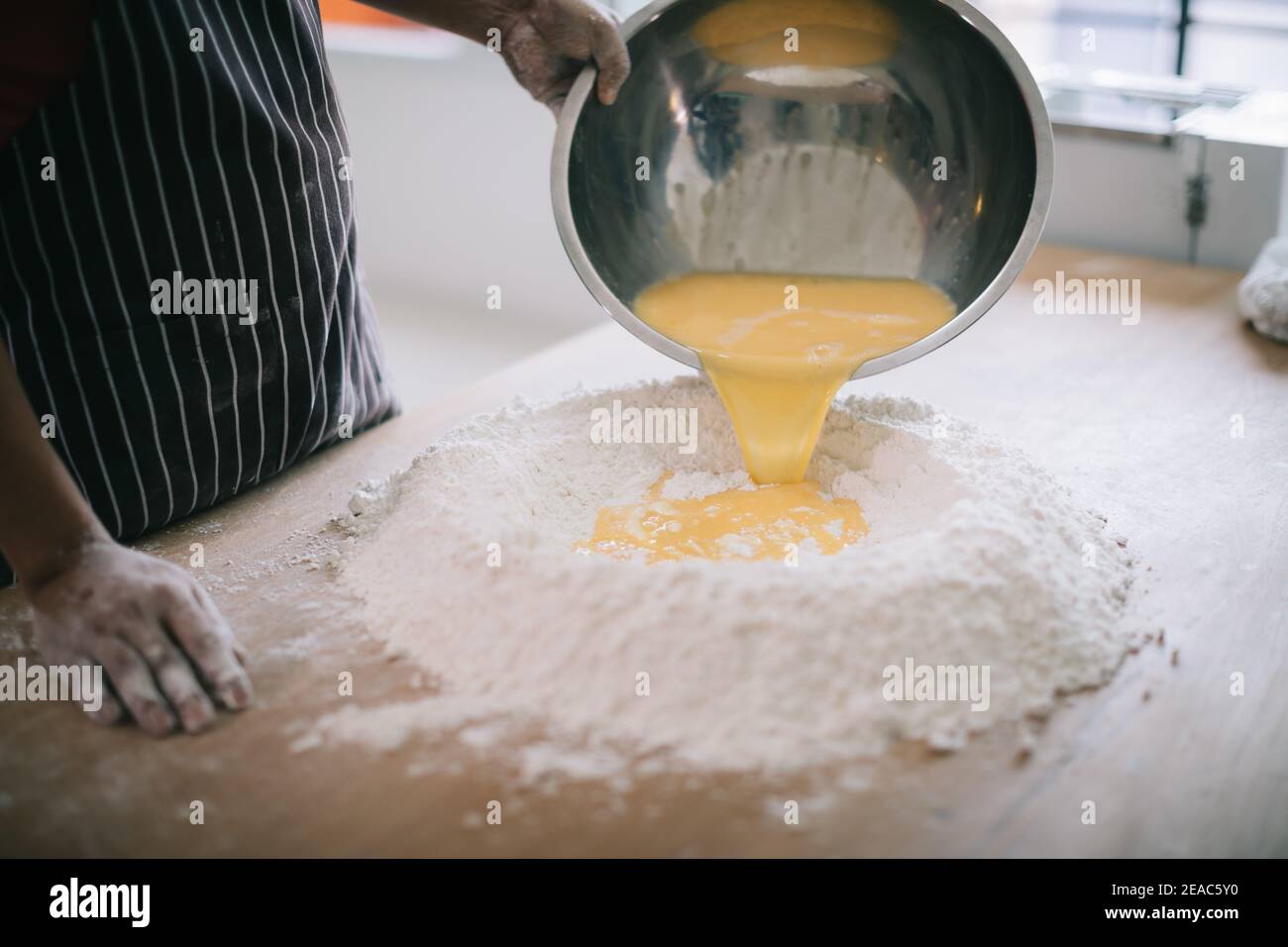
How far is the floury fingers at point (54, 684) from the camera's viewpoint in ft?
3.34

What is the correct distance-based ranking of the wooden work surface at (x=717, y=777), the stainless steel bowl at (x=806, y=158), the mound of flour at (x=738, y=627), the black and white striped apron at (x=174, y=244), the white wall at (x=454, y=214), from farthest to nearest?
the white wall at (x=454, y=214)
the stainless steel bowl at (x=806, y=158)
the black and white striped apron at (x=174, y=244)
the mound of flour at (x=738, y=627)
the wooden work surface at (x=717, y=777)

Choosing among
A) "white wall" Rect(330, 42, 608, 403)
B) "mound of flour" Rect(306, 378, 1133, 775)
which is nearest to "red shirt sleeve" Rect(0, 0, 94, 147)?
"mound of flour" Rect(306, 378, 1133, 775)

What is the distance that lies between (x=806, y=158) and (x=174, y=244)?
0.69 meters

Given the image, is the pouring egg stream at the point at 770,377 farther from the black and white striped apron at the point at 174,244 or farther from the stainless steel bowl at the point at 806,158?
the black and white striped apron at the point at 174,244

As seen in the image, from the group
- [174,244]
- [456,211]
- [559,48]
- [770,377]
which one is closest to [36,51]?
[174,244]

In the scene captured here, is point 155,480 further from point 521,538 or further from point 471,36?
point 471,36

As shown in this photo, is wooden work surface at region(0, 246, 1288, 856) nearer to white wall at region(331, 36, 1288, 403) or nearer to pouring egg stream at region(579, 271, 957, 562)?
pouring egg stream at region(579, 271, 957, 562)

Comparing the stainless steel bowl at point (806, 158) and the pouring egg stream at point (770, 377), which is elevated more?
the stainless steel bowl at point (806, 158)

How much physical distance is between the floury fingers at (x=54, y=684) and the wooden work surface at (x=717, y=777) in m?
0.01

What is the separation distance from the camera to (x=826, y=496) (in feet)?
4.35

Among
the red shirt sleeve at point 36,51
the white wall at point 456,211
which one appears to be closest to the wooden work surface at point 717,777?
the red shirt sleeve at point 36,51

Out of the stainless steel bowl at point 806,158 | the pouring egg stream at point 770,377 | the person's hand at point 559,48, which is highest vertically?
the person's hand at point 559,48

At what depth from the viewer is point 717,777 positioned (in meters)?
0.94

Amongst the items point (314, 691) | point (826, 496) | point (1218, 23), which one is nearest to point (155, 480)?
point (314, 691)
